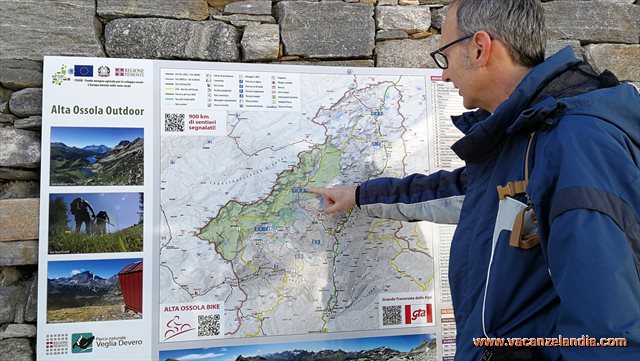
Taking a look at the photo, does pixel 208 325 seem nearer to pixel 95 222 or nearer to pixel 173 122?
pixel 95 222

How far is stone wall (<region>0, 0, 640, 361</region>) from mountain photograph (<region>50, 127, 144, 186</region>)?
0.49 ft

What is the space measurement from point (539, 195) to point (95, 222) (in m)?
1.79

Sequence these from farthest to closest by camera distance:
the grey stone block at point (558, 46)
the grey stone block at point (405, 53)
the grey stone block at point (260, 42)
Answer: the grey stone block at point (558, 46)
the grey stone block at point (405, 53)
the grey stone block at point (260, 42)

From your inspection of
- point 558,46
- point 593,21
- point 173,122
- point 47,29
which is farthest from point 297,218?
point 593,21

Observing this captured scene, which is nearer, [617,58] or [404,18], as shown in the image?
[404,18]

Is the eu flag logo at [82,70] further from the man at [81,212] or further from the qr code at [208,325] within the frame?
the qr code at [208,325]

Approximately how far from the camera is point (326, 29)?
102 inches

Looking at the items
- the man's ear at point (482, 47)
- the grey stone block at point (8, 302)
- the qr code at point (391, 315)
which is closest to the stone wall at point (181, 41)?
the grey stone block at point (8, 302)

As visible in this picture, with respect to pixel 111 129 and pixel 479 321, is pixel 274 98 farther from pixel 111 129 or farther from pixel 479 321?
pixel 479 321

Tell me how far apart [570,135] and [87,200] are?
1894 millimetres

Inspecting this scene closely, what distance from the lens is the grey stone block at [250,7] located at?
2560mm

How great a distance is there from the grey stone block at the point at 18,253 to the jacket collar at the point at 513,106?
1834 mm

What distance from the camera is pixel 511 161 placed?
1470mm

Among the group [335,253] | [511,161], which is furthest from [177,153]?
[511,161]
